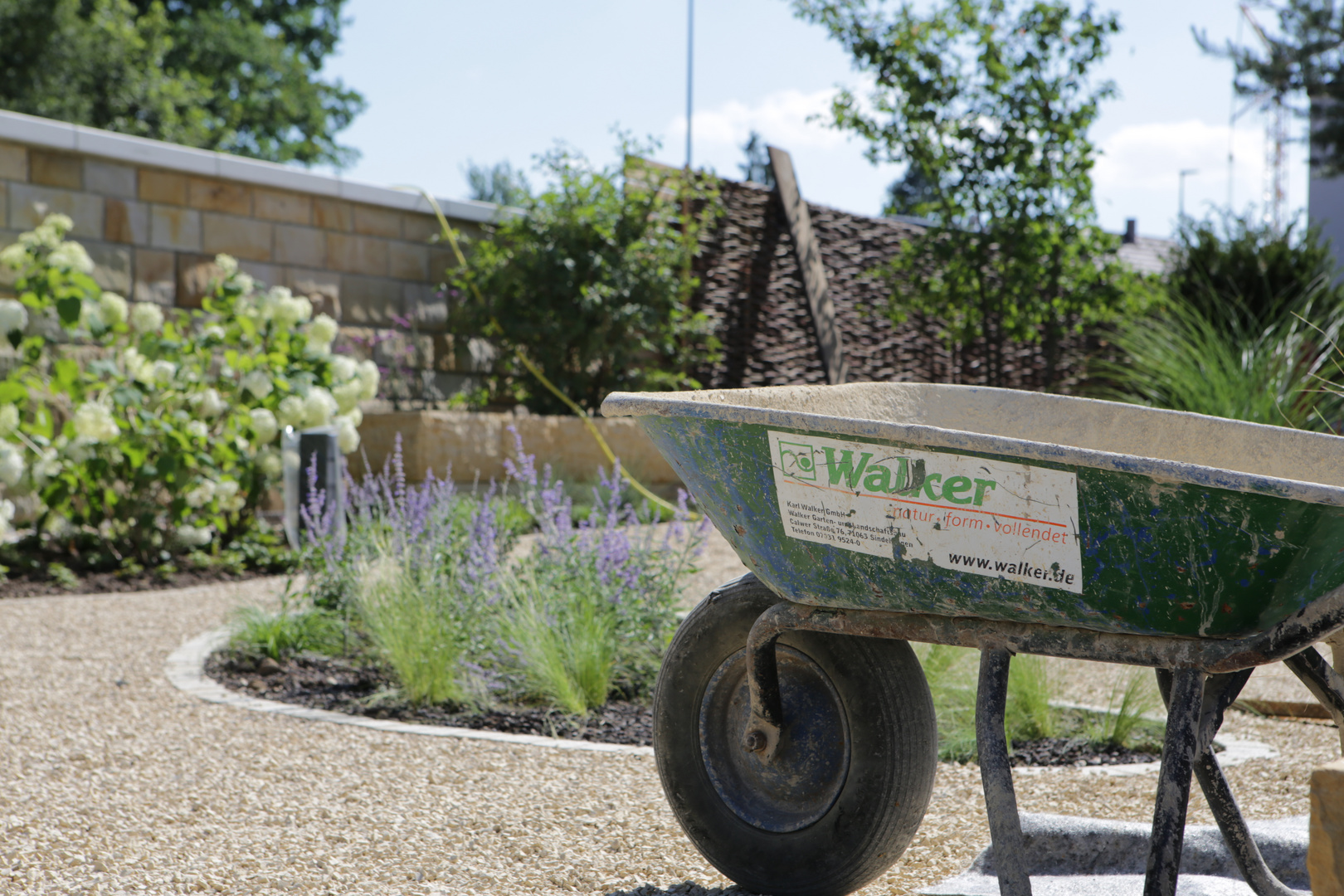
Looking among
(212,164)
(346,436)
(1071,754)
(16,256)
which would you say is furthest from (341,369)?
(1071,754)

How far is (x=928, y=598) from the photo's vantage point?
1582mm

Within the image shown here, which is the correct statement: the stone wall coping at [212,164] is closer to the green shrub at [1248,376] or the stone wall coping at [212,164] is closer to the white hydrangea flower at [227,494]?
the white hydrangea flower at [227,494]

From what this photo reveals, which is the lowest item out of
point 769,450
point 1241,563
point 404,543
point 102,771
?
point 102,771

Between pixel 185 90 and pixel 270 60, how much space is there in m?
2.26

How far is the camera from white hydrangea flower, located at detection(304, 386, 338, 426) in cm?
493

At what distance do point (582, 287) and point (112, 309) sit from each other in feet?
9.66

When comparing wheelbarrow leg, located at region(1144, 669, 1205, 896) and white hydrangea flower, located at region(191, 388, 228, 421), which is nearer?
wheelbarrow leg, located at region(1144, 669, 1205, 896)

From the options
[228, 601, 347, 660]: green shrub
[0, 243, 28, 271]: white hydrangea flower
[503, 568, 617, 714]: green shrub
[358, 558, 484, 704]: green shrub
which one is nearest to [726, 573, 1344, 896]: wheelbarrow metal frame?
[503, 568, 617, 714]: green shrub

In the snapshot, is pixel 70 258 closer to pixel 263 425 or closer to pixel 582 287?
pixel 263 425

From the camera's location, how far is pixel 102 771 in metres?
2.48

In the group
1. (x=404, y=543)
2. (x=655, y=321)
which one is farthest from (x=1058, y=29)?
(x=404, y=543)

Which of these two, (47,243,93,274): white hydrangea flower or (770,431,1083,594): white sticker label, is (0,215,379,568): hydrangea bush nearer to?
(47,243,93,274): white hydrangea flower

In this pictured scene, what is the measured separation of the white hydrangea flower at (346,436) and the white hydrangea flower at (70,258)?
1.25 meters

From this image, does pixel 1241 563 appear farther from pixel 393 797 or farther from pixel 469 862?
pixel 393 797
